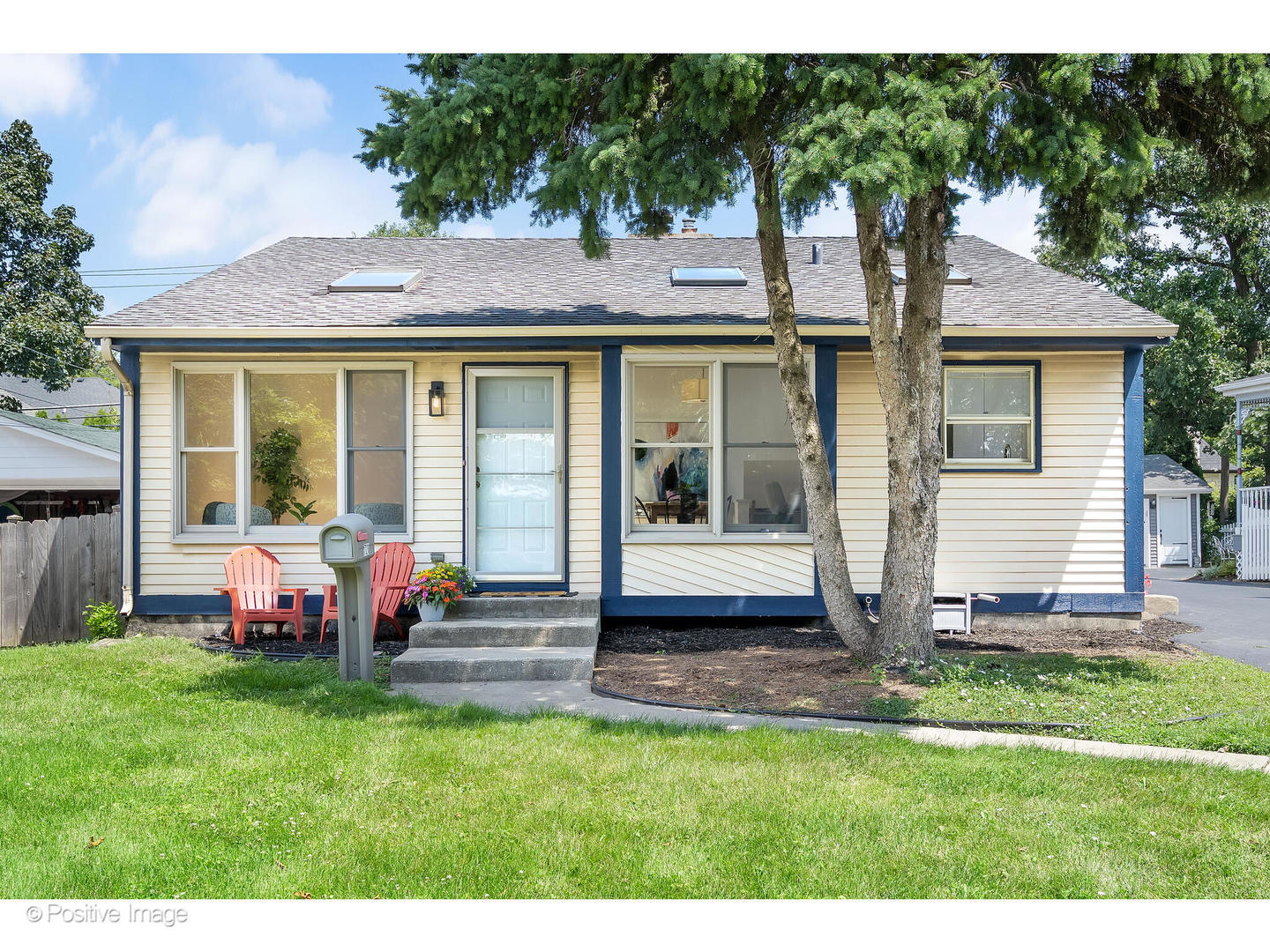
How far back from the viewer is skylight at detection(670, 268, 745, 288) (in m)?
10.3

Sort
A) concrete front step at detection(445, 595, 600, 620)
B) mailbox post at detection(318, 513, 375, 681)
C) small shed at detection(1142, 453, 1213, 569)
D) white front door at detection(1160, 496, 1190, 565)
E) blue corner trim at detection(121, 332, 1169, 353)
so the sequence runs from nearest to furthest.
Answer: mailbox post at detection(318, 513, 375, 681) < concrete front step at detection(445, 595, 600, 620) < blue corner trim at detection(121, 332, 1169, 353) < small shed at detection(1142, 453, 1213, 569) < white front door at detection(1160, 496, 1190, 565)

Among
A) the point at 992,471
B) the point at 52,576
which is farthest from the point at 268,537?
the point at 992,471

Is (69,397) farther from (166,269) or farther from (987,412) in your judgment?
(987,412)

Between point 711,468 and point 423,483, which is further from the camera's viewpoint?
point 423,483

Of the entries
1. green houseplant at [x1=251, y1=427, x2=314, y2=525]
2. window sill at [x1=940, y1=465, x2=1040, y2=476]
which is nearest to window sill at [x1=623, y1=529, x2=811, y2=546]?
window sill at [x1=940, y1=465, x2=1040, y2=476]

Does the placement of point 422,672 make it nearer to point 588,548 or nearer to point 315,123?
point 588,548

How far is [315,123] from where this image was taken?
32.2 feet

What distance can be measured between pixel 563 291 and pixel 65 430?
1239 centimetres

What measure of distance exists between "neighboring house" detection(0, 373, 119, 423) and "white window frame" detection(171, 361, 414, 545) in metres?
20.5

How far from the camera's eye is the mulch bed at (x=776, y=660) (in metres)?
6.19

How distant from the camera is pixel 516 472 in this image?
917 centimetres

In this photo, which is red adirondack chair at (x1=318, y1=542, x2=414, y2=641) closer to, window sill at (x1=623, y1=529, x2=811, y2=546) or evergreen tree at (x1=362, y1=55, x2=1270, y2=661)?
window sill at (x1=623, y1=529, x2=811, y2=546)
